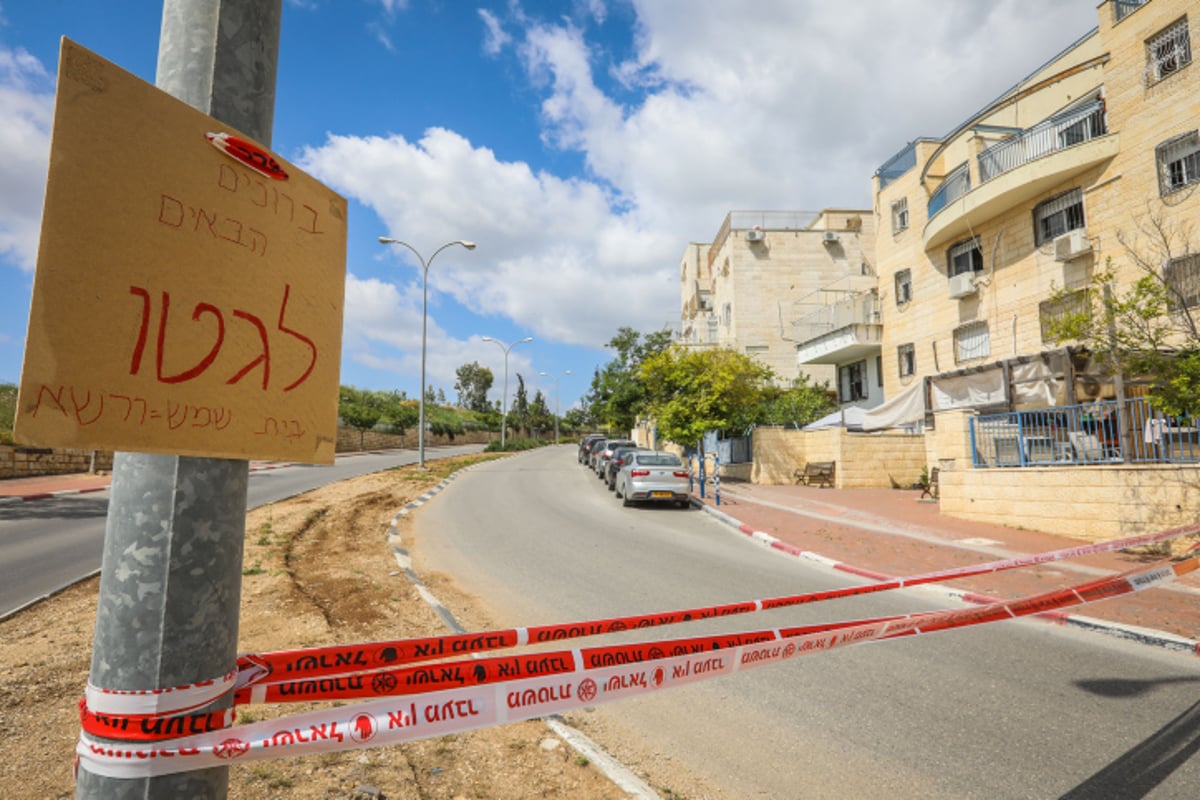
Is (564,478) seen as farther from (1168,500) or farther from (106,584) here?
(106,584)

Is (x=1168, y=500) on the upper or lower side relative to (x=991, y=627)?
upper

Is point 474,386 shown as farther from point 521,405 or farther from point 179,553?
point 179,553

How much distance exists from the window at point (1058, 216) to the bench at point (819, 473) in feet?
30.6

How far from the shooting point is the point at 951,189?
2011cm

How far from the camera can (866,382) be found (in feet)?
88.2

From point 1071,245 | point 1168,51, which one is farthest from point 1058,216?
point 1168,51

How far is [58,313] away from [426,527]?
38.0 feet

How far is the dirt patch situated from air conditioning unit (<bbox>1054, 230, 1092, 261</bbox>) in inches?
706

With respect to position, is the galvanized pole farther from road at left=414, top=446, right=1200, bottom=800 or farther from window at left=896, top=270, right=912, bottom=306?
window at left=896, top=270, right=912, bottom=306

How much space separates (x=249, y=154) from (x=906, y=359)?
25442mm

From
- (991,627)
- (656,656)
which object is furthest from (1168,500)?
(656,656)

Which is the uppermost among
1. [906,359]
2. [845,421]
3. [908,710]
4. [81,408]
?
[906,359]

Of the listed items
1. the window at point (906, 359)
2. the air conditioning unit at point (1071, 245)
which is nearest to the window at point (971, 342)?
the window at point (906, 359)

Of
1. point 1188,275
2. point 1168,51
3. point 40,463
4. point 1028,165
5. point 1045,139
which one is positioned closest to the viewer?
point 1188,275
